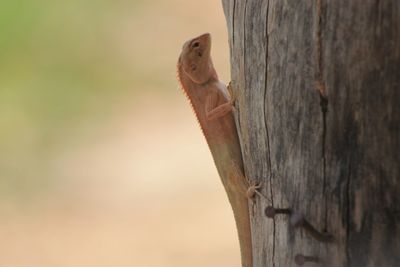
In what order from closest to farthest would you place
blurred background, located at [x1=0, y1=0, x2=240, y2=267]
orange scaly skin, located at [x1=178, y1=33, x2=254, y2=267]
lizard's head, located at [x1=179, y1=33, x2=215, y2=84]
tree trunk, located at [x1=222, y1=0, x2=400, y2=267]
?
tree trunk, located at [x1=222, y1=0, x2=400, y2=267], orange scaly skin, located at [x1=178, y1=33, x2=254, y2=267], lizard's head, located at [x1=179, y1=33, x2=215, y2=84], blurred background, located at [x1=0, y1=0, x2=240, y2=267]

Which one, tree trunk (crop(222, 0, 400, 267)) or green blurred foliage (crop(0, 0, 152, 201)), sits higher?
tree trunk (crop(222, 0, 400, 267))

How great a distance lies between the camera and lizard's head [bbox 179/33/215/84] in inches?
186

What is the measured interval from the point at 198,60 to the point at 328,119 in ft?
5.66

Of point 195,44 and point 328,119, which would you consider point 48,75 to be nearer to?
point 195,44

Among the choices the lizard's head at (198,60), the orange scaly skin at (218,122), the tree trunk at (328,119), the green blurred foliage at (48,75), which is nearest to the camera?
the tree trunk at (328,119)

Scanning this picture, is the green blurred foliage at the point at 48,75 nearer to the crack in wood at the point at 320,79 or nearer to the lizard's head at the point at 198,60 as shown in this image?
the lizard's head at the point at 198,60

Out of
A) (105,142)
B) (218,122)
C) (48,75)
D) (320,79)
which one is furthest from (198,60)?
(48,75)

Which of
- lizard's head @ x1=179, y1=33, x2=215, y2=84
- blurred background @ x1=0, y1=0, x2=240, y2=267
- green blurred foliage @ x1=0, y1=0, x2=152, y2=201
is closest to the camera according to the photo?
lizard's head @ x1=179, y1=33, x2=215, y2=84

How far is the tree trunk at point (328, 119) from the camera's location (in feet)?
9.82

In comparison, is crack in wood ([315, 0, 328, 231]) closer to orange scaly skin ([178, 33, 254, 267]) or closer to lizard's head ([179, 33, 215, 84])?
orange scaly skin ([178, 33, 254, 267])

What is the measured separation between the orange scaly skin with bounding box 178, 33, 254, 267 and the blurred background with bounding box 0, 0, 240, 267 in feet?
18.5

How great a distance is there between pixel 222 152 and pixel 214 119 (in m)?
0.23

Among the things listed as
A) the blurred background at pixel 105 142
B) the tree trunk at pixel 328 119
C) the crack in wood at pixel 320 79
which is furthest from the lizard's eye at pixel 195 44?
the blurred background at pixel 105 142

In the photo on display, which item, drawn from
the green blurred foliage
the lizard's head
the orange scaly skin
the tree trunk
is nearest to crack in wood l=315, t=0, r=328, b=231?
the tree trunk
